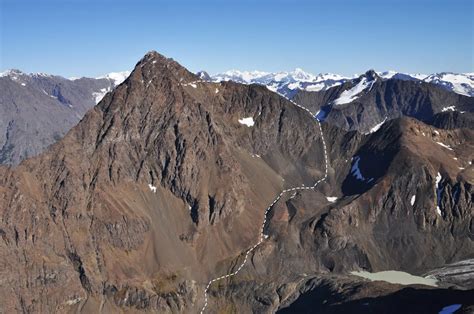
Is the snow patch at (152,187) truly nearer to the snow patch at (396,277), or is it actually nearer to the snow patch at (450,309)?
the snow patch at (396,277)

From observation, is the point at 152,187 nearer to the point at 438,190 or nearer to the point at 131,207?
the point at 131,207

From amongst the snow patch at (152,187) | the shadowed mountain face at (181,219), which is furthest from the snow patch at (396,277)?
the snow patch at (152,187)

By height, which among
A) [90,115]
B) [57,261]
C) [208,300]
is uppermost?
[90,115]

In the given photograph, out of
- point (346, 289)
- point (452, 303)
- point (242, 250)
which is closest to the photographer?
point (452, 303)

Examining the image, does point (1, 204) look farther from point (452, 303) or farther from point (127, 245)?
point (452, 303)

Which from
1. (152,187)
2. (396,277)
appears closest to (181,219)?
(152,187)

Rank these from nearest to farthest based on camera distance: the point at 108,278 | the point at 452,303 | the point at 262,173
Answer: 1. the point at 452,303
2. the point at 108,278
3. the point at 262,173

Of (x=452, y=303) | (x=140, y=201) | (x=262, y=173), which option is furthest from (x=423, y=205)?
(x=140, y=201)

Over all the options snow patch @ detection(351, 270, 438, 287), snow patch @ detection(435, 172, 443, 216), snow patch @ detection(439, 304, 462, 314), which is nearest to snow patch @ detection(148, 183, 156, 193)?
snow patch @ detection(351, 270, 438, 287)

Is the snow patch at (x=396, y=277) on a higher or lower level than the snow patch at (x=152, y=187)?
lower
